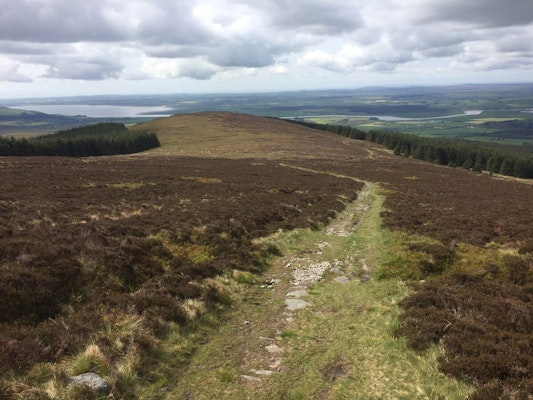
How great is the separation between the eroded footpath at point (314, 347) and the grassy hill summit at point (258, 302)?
0.05 m

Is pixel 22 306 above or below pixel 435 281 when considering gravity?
above

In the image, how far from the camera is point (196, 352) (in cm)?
868

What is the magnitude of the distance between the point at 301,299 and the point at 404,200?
23693 millimetres

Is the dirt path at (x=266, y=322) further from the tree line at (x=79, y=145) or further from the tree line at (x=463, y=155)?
the tree line at (x=463, y=155)

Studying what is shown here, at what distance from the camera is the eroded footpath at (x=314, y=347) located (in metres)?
7.25

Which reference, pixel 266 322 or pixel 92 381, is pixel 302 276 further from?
pixel 92 381

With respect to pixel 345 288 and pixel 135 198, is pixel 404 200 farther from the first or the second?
pixel 135 198

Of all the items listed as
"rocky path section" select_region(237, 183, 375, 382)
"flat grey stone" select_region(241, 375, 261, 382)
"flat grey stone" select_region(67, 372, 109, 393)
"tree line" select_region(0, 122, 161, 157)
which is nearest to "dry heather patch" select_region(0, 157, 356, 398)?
"flat grey stone" select_region(67, 372, 109, 393)

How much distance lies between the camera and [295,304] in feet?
38.6

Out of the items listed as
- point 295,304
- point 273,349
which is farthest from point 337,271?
point 273,349

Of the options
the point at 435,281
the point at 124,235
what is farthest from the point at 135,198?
the point at 435,281

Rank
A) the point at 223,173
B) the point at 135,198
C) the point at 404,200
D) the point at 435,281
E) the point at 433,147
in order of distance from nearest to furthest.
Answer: the point at 435,281 → the point at 135,198 → the point at 404,200 → the point at 223,173 → the point at 433,147

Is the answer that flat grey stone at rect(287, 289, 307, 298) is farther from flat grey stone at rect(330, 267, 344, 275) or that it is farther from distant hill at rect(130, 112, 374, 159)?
distant hill at rect(130, 112, 374, 159)

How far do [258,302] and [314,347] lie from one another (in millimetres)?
3390
